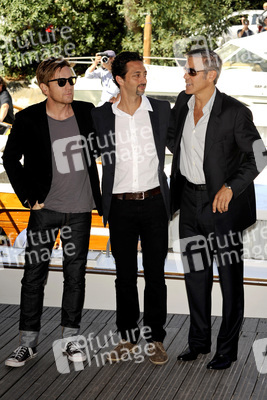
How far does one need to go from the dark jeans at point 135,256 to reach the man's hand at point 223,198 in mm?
290

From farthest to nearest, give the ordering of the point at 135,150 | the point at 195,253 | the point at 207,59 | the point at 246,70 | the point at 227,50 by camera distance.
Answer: the point at 227,50 < the point at 246,70 < the point at 195,253 < the point at 135,150 < the point at 207,59

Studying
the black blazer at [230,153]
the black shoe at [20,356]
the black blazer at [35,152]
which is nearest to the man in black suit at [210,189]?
the black blazer at [230,153]

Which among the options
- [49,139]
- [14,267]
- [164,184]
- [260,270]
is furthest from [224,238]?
[14,267]

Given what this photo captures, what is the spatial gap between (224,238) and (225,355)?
0.57m

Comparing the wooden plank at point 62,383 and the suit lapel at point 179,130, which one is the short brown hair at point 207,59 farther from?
the wooden plank at point 62,383

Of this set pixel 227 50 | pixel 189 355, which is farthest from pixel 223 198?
pixel 227 50

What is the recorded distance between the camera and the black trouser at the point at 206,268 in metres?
3.21

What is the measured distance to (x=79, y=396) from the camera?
311 cm

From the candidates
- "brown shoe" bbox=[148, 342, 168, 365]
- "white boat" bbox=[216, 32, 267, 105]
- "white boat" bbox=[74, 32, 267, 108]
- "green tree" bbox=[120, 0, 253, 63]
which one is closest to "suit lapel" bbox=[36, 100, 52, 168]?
"brown shoe" bbox=[148, 342, 168, 365]

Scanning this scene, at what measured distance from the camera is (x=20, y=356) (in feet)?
11.1

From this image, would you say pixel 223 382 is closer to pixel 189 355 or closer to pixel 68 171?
pixel 189 355

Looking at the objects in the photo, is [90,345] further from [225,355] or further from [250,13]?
[250,13]

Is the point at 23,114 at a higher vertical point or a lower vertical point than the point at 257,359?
higher

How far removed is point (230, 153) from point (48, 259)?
1.02 meters
